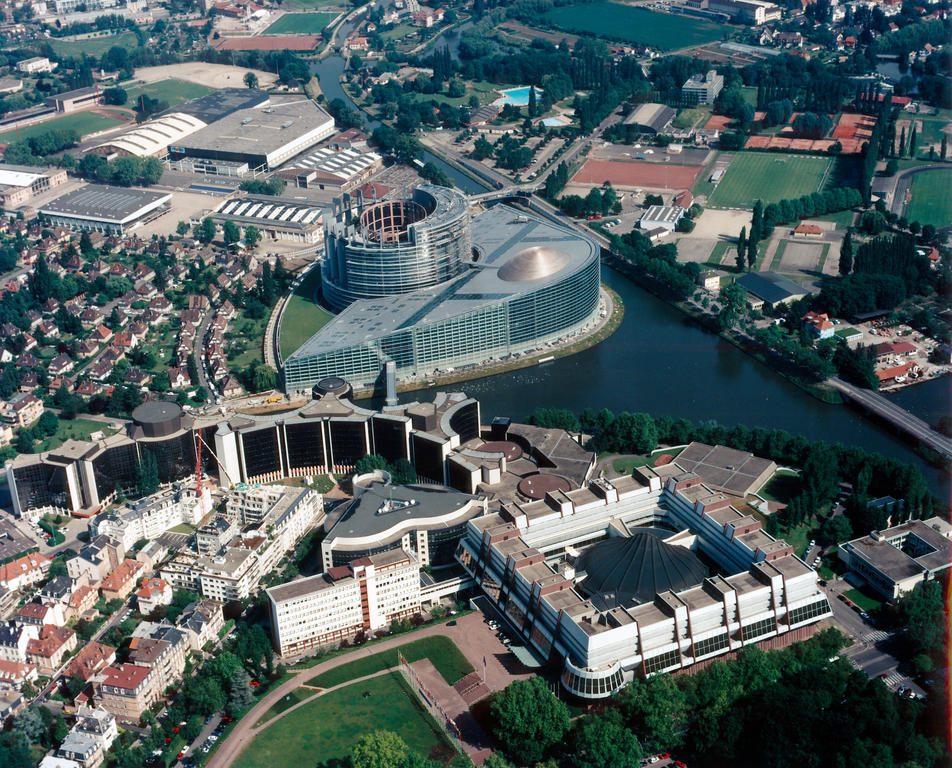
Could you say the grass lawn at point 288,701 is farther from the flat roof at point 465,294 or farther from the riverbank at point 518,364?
the flat roof at point 465,294

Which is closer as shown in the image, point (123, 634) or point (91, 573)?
point (123, 634)

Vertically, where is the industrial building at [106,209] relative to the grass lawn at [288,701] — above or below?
above

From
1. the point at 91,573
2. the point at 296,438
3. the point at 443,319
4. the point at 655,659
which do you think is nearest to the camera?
the point at 655,659

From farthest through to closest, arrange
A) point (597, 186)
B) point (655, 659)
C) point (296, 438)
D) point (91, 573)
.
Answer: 1. point (597, 186)
2. point (296, 438)
3. point (91, 573)
4. point (655, 659)

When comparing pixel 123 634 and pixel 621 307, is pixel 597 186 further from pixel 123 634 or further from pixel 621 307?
pixel 123 634

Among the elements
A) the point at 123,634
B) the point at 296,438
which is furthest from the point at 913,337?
the point at 123,634

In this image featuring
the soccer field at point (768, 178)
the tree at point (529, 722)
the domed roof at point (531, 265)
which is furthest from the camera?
the soccer field at point (768, 178)

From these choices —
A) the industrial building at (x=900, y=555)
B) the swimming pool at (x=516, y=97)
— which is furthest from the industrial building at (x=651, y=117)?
the industrial building at (x=900, y=555)

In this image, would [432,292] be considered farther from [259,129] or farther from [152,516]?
[259,129]
